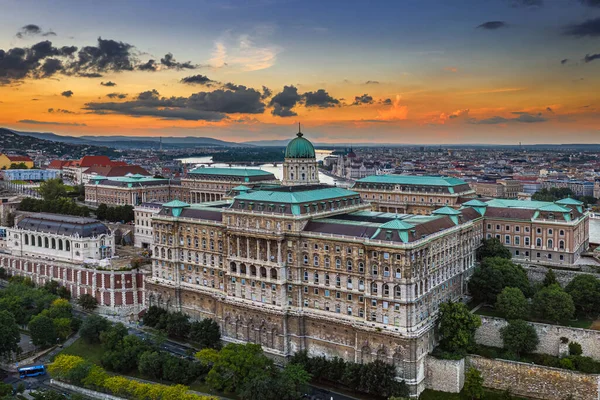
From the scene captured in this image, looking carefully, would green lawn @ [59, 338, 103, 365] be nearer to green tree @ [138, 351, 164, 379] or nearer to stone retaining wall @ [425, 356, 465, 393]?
green tree @ [138, 351, 164, 379]

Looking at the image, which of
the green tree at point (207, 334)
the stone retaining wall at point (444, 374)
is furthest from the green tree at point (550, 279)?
the green tree at point (207, 334)

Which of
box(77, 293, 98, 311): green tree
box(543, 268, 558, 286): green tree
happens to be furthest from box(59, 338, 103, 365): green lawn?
box(543, 268, 558, 286): green tree

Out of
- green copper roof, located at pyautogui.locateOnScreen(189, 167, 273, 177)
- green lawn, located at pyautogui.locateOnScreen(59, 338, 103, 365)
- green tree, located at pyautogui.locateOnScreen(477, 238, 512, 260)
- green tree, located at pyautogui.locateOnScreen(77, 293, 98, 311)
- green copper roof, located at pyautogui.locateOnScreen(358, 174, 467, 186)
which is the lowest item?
green lawn, located at pyautogui.locateOnScreen(59, 338, 103, 365)

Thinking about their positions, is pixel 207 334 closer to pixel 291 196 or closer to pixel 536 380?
pixel 291 196

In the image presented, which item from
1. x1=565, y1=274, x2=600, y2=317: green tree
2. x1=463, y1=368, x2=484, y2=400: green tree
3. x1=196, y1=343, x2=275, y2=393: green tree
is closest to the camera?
x1=463, y1=368, x2=484, y2=400: green tree

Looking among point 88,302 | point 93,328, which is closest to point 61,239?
point 88,302

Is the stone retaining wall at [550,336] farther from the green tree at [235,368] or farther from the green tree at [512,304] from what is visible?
the green tree at [235,368]
